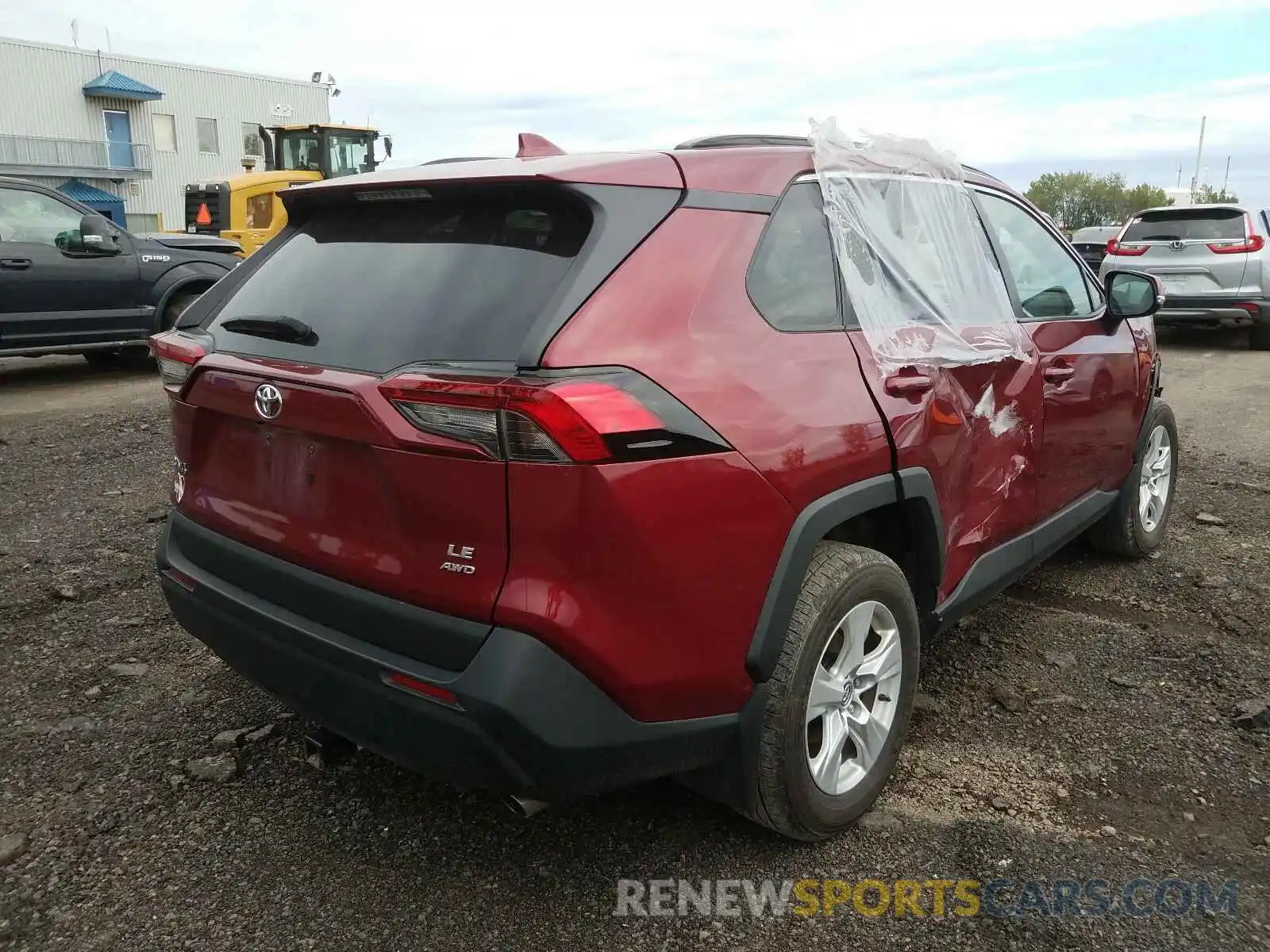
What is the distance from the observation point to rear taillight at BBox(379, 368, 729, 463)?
6.21ft

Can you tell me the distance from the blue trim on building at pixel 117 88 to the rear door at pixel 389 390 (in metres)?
40.9

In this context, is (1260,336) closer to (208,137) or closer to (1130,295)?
(1130,295)

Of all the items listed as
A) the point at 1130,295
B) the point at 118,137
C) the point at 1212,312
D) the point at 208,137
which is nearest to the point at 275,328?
the point at 1130,295

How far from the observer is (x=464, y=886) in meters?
2.42

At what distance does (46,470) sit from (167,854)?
4.33 m

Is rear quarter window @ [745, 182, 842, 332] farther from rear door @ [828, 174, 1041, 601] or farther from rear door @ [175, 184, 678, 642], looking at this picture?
rear door @ [175, 184, 678, 642]

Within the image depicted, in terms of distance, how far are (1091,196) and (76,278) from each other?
7674 centimetres

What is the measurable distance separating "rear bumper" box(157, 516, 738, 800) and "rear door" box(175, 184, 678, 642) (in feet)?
0.28

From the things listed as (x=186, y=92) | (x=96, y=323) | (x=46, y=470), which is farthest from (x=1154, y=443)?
(x=186, y=92)

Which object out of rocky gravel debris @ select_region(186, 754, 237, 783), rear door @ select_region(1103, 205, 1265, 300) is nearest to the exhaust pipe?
rocky gravel debris @ select_region(186, 754, 237, 783)

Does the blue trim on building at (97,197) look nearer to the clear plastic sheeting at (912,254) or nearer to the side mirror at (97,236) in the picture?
the side mirror at (97,236)

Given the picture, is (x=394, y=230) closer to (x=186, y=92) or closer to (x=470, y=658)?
(x=470, y=658)

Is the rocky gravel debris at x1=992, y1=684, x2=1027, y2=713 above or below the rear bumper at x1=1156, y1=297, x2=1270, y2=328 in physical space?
below

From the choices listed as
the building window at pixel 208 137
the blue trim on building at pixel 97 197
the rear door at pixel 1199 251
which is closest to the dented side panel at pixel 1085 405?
the rear door at pixel 1199 251
